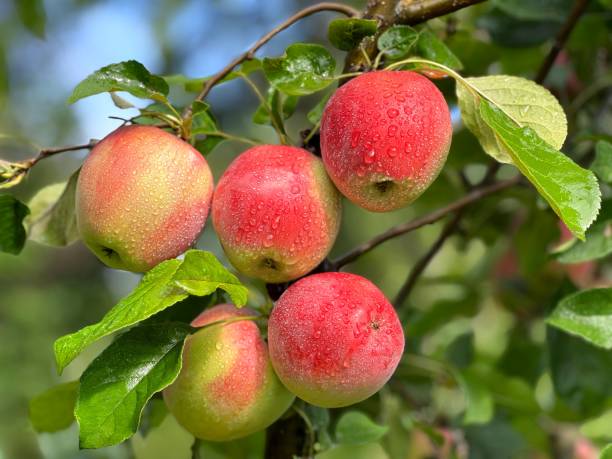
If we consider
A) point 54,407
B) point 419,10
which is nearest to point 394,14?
point 419,10

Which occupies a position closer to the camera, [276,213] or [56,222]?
[276,213]

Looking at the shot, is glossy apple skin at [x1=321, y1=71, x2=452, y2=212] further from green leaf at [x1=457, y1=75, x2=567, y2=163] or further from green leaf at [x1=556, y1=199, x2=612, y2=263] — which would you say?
green leaf at [x1=556, y1=199, x2=612, y2=263]

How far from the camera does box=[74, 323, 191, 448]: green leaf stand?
0.78 m

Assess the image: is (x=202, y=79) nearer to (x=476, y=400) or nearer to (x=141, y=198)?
(x=141, y=198)

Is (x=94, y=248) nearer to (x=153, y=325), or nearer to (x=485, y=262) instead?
(x=153, y=325)

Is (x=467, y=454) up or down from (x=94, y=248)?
down

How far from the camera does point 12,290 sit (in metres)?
4.32

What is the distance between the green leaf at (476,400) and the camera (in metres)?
1.39

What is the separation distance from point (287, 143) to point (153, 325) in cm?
29

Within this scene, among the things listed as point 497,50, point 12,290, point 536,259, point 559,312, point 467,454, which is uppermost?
point 497,50

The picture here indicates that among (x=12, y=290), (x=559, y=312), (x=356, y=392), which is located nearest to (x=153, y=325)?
(x=356, y=392)

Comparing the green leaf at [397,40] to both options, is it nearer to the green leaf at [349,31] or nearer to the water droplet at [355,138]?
the green leaf at [349,31]

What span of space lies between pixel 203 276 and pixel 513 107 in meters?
0.41

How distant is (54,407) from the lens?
3.54ft
